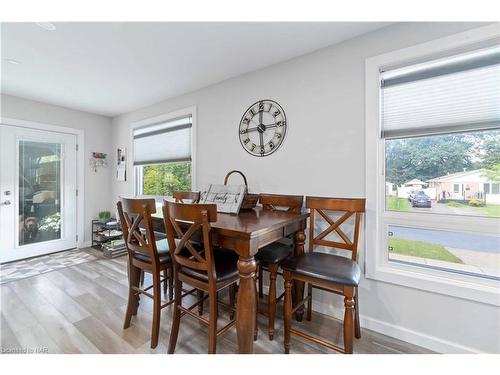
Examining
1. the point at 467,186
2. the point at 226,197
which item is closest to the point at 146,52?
the point at 226,197

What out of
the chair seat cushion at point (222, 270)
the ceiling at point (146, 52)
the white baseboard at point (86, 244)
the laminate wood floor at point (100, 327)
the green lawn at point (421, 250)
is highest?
→ the ceiling at point (146, 52)

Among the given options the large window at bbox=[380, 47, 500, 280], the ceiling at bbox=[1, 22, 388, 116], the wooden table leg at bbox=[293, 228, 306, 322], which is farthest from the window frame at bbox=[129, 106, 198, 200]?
the large window at bbox=[380, 47, 500, 280]

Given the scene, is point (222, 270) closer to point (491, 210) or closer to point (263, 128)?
point (263, 128)

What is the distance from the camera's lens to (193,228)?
4.39 ft

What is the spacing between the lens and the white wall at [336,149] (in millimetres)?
1572

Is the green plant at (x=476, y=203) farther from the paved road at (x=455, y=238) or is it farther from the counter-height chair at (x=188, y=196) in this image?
the counter-height chair at (x=188, y=196)

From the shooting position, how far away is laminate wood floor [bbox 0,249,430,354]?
1596 mm

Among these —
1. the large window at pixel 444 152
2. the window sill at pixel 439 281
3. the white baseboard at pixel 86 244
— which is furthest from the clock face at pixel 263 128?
the white baseboard at pixel 86 244

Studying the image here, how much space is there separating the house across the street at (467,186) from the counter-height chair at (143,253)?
2103 millimetres

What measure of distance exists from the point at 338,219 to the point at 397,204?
1.54 ft

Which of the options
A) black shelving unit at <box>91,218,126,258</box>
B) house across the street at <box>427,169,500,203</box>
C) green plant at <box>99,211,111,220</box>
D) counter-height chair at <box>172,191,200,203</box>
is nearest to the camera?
house across the street at <box>427,169,500,203</box>

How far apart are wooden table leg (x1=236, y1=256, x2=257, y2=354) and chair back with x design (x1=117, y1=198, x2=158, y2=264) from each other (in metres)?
0.70

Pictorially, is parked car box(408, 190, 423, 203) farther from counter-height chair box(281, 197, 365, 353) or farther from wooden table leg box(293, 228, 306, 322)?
wooden table leg box(293, 228, 306, 322)
